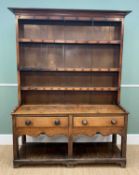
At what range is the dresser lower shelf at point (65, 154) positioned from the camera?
8.13ft

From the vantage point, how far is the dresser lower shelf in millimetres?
2479

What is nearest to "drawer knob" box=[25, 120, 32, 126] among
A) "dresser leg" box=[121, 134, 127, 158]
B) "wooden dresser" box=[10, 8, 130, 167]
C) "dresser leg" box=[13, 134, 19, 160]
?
"wooden dresser" box=[10, 8, 130, 167]

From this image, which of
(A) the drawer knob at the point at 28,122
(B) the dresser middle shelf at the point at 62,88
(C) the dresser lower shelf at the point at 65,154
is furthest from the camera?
(B) the dresser middle shelf at the point at 62,88

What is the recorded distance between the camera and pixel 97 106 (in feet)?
9.00

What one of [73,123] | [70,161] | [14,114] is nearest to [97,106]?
[73,123]

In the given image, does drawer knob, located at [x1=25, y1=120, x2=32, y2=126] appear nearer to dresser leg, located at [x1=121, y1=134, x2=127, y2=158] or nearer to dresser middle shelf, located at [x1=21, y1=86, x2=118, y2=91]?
dresser middle shelf, located at [x1=21, y1=86, x2=118, y2=91]

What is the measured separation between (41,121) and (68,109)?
38cm

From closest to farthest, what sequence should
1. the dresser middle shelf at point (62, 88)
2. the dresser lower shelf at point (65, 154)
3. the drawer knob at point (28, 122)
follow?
the drawer knob at point (28, 122)
the dresser lower shelf at point (65, 154)
the dresser middle shelf at point (62, 88)

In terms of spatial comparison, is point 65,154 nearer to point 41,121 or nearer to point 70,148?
point 70,148

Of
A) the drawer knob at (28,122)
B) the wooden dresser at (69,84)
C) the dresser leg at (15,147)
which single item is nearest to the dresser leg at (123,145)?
the wooden dresser at (69,84)

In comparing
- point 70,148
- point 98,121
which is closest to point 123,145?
point 98,121

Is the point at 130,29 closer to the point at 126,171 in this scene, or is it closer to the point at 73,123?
the point at 73,123

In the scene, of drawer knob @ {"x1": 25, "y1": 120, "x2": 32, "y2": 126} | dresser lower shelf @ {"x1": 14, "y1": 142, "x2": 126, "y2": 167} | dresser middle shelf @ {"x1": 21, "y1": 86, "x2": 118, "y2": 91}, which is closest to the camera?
drawer knob @ {"x1": 25, "y1": 120, "x2": 32, "y2": 126}

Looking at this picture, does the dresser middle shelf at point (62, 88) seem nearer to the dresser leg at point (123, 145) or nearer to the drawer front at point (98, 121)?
the drawer front at point (98, 121)
